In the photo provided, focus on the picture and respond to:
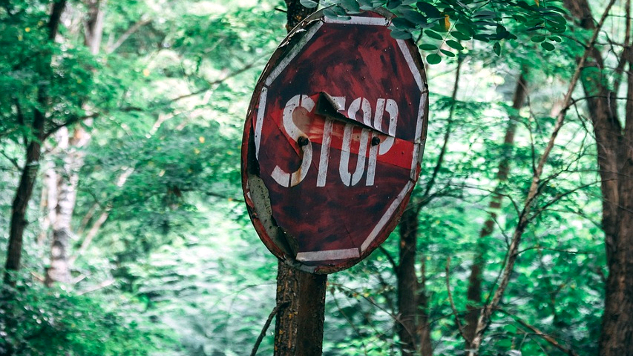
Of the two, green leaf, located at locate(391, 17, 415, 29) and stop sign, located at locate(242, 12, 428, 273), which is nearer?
stop sign, located at locate(242, 12, 428, 273)

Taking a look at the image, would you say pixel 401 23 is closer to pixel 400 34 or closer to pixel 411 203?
pixel 400 34

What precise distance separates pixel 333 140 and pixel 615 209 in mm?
3576

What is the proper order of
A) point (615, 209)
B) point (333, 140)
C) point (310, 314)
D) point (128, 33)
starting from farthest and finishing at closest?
point (128, 33), point (615, 209), point (310, 314), point (333, 140)

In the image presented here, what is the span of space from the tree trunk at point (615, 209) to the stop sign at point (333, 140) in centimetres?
291

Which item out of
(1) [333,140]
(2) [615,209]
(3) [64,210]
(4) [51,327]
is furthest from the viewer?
(3) [64,210]

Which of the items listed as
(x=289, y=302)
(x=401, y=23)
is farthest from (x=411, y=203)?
(x=401, y=23)

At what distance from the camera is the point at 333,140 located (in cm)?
138

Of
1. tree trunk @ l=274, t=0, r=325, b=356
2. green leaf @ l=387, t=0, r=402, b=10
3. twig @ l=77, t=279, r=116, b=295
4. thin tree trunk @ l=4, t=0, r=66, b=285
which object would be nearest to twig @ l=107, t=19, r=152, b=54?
Result: twig @ l=77, t=279, r=116, b=295

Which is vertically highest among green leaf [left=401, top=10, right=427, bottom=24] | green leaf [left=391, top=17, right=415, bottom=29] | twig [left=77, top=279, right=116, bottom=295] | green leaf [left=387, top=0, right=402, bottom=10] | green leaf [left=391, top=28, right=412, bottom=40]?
green leaf [left=387, top=0, right=402, bottom=10]

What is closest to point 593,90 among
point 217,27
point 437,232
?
point 437,232

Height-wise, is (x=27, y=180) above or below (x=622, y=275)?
above

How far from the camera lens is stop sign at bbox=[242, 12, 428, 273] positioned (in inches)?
50.7

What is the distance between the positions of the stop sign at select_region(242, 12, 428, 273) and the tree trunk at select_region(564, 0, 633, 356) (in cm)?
291

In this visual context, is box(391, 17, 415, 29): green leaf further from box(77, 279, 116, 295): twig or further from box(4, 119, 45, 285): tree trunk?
box(77, 279, 116, 295): twig
